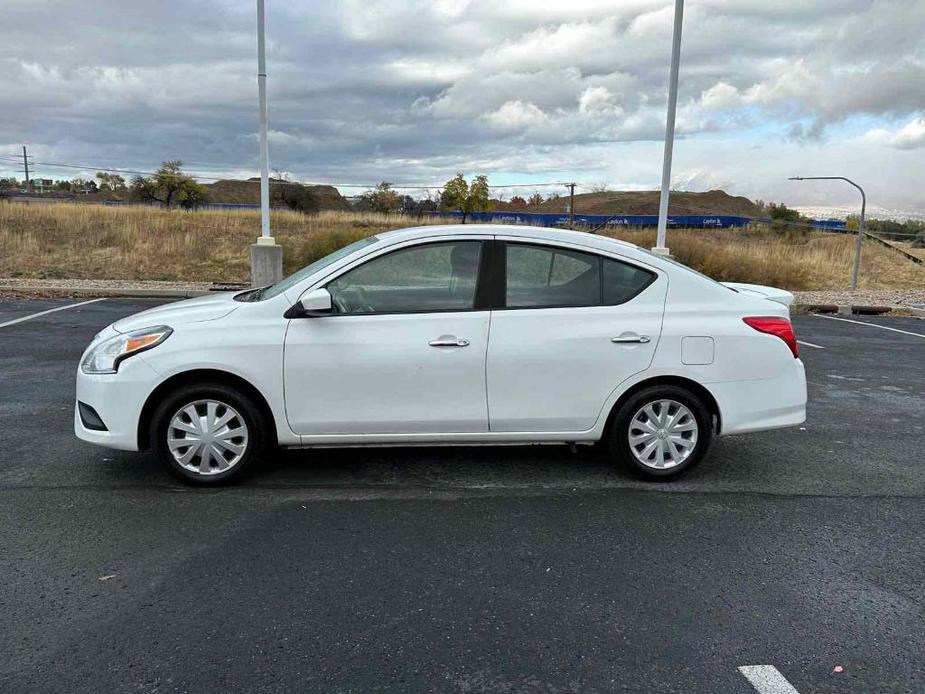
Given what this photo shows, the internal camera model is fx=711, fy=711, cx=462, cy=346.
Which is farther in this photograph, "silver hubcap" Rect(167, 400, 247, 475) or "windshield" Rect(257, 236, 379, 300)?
"windshield" Rect(257, 236, 379, 300)

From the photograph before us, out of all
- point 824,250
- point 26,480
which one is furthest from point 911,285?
point 26,480

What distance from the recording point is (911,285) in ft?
84.3

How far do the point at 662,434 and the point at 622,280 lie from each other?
109 cm

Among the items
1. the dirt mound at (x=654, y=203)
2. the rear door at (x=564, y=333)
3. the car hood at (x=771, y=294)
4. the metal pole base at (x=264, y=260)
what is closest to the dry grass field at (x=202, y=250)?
the metal pole base at (x=264, y=260)

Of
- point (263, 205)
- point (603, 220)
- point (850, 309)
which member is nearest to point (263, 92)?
point (263, 205)

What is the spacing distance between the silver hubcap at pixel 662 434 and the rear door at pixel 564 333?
320 millimetres

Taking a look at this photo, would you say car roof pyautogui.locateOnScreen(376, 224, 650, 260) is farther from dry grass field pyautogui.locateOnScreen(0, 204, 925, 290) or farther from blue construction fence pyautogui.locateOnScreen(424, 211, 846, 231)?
blue construction fence pyautogui.locateOnScreen(424, 211, 846, 231)

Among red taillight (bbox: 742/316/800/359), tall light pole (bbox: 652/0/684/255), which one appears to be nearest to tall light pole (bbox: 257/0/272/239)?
tall light pole (bbox: 652/0/684/255)

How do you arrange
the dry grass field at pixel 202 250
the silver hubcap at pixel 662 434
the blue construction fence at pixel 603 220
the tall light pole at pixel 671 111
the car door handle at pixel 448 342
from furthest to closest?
the blue construction fence at pixel 603 220 < the dry grass field at pixel 202 250 < the tall light pole at pixel 671 111 < the silver hubcap at pixel 662 434 < the car door handle at pixel 448 342

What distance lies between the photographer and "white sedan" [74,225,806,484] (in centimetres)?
458

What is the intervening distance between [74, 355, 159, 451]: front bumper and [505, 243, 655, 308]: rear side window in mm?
2404

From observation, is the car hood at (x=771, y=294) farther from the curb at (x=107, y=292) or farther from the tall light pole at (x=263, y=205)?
the curb at (x=107, y=292)

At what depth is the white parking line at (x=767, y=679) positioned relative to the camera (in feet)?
8.95

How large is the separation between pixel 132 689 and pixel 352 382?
2.26 meters
